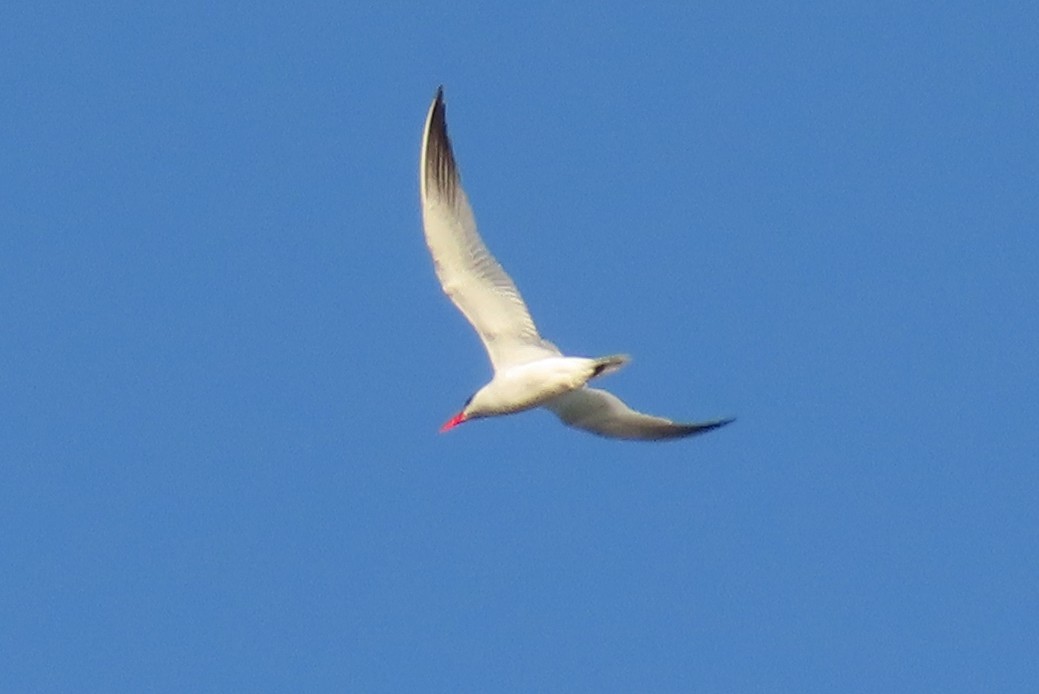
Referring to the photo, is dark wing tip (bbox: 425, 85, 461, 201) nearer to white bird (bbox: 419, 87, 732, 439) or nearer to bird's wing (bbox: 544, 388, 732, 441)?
white bird (bbox: 419, 87, 732, 439)

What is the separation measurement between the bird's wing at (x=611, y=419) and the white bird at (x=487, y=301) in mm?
388

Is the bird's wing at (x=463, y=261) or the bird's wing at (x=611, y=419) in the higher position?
the bird's wing at (x=463, y=261)

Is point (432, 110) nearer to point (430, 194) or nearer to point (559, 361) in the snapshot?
point (430, 194)

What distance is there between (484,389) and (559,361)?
0.87 metres

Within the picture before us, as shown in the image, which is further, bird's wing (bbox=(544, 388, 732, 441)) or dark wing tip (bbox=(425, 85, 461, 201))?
bird's wing (bbox=(544, 388, 732, 441))

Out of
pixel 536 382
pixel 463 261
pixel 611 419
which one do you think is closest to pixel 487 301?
pixel 463 261

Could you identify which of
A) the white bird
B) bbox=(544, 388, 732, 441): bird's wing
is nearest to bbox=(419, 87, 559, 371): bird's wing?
the white bird

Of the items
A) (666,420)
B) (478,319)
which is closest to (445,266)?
(478,319)

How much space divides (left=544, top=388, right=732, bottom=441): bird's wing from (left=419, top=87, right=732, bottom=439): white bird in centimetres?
39

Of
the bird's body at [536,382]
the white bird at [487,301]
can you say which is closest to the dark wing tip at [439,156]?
the white bird at [487,301]

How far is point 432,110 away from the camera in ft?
80.6

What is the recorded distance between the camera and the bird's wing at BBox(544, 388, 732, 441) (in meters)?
25.5

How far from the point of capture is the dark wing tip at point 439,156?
80.2 feet

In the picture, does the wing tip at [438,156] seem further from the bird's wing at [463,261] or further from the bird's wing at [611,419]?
the bird's wing at [611,419]
